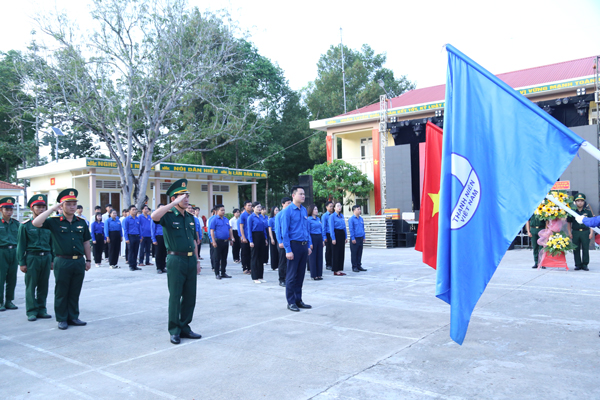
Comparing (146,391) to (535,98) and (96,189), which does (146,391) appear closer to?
(535,98)

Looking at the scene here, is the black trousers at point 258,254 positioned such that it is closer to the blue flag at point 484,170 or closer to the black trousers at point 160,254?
the black trousers at point 160,254

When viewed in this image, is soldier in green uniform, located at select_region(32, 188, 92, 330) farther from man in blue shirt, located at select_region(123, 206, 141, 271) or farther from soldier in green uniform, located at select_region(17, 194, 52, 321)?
man in blue shirt, located at select_region(123, 206, 141, 271)

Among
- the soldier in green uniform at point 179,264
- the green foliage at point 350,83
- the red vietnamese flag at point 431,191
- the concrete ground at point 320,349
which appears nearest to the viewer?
the concrete ground at point 320,349

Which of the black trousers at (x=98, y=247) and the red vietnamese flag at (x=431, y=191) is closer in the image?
the red vietnamese flag at (x=431, y=191)

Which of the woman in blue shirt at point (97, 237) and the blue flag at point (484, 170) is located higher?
the blue flag at point (484, 170)

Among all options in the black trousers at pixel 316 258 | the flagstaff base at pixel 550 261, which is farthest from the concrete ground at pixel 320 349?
the flagstaff base at pixel 550 261

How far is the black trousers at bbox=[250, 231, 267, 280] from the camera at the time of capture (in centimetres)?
1025

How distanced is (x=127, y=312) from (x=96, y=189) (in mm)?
19845

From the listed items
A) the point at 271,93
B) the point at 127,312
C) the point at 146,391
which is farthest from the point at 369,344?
the point at 271,93

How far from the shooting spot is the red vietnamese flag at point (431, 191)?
5.76m

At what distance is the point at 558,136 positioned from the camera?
331cm

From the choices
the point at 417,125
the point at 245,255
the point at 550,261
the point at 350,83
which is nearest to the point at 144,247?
the point at 245,255

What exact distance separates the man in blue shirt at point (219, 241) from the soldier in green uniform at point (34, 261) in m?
4.44

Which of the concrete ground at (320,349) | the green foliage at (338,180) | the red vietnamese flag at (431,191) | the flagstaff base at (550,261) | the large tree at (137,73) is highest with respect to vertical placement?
the large tree at (137,73)
